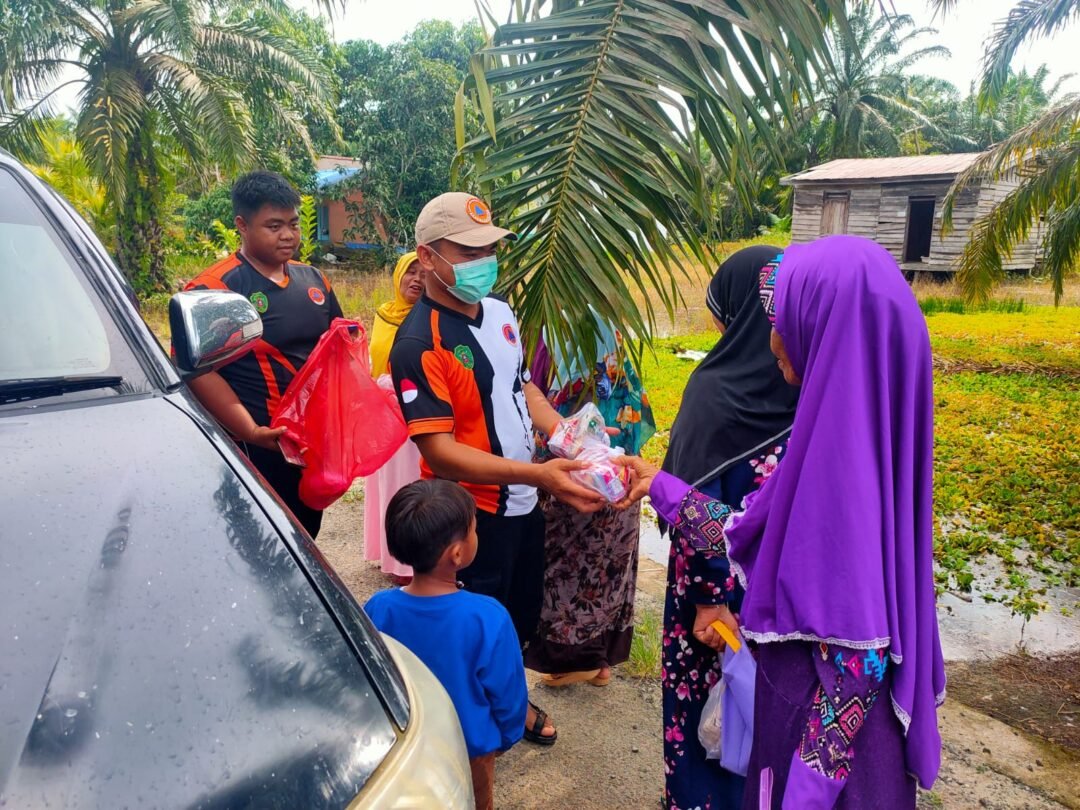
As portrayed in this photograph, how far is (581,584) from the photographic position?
3.32 m


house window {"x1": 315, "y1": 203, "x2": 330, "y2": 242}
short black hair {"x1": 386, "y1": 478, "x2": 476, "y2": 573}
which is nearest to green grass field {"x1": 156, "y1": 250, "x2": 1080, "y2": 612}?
short black hair {"x1": 386, "y1": 478, "x2": 476, "y2": 573}

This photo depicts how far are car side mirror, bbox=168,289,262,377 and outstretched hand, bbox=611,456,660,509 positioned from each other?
115 cm

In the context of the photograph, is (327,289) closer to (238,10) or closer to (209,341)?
(209,341)

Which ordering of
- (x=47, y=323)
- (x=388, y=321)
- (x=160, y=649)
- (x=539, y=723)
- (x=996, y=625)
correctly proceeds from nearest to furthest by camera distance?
(x=160, y=649) → (x=47, y=323) → (x=539, y=723) → (x=388, y=321) → (x=996, y=625)

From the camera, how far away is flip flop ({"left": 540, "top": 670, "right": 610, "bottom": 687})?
343 cm

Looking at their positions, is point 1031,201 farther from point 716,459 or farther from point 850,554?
point 850,554

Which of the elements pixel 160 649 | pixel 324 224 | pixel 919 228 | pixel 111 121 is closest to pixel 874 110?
pixel 919 228

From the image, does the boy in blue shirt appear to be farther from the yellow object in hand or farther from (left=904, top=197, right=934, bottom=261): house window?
(left=904, top=197, right=934, bottom=261): house window

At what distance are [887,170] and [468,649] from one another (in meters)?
24.1

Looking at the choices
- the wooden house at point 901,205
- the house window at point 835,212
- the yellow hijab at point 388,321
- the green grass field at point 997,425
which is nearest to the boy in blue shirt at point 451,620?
the green grass field at point 997,425

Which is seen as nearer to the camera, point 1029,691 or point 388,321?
point 1029,691

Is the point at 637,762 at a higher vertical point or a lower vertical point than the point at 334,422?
lower

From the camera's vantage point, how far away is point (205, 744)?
1.05m

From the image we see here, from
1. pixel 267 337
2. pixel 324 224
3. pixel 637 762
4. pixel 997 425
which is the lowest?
pixel 997 425
